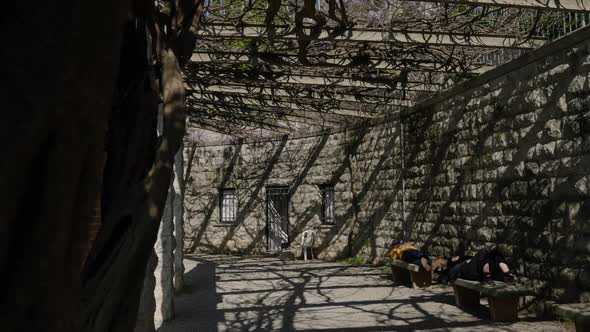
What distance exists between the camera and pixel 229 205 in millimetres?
14641

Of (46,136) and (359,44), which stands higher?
(359,44)

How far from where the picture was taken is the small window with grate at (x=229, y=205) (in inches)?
571

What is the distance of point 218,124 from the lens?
13234mm

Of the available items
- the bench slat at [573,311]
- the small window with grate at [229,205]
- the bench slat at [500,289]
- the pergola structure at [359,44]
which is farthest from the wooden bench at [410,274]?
the small window with grate at [229,205]

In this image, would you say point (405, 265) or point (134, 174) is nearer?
point (134, 174)

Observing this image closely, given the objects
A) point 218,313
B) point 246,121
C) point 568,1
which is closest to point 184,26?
point 568,1

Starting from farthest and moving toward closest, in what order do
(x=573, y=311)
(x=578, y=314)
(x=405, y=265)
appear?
(x=405, y=265), (x=573, y=311), (x=578, y=314)

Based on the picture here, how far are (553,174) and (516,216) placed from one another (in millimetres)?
853

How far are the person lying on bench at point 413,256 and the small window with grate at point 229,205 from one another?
637 centimetres

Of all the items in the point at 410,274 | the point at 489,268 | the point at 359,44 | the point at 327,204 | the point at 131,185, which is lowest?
the point at 410,274

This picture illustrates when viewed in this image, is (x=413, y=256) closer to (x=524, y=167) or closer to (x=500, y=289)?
(x=524, y=167)

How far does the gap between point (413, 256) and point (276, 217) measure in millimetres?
6404

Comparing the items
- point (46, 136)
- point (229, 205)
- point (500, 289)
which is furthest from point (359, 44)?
point (229, 205)

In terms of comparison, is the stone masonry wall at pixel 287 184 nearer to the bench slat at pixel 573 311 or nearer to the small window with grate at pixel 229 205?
the small window with grate at pixel 229 205
